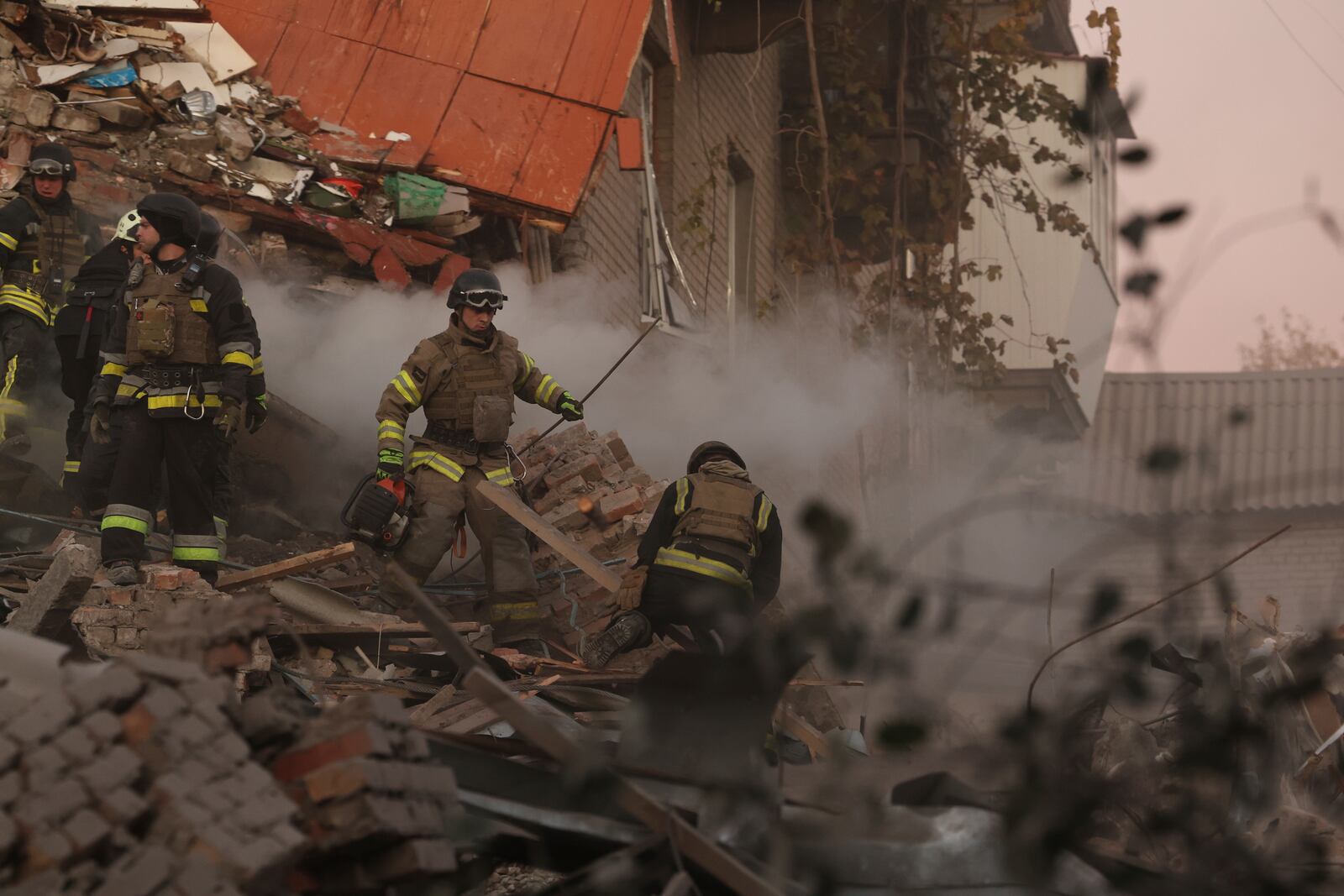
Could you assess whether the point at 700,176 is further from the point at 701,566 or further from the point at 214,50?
the point at 701,566

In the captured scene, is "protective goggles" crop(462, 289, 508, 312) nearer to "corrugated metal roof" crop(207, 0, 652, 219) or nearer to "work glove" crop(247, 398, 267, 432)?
"work glove" crop(247, 398, 267, 432)

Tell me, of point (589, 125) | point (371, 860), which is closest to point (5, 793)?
point (371, 860)

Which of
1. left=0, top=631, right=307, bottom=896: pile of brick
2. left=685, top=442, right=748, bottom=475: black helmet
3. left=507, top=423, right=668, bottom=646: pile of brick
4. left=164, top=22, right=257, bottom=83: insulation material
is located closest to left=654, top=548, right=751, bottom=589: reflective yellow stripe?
left=685, top=442, right=748, bottom=475: black helmet

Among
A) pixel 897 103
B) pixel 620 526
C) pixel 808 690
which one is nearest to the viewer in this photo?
pixel 808 690

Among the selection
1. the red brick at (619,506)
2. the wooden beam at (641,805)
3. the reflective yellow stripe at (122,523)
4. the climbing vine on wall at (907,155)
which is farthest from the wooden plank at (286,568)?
the climbing vine on wall at (907,155)

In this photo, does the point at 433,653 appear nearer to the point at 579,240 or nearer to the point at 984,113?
the point at 579,240

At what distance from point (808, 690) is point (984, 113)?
36.5ft

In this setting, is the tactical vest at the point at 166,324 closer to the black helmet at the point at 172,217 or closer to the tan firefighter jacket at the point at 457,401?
the black helmet at the point at 172,217

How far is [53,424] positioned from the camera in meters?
9.13

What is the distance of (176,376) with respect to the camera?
24.2 ft

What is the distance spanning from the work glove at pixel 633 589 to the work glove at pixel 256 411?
1880mm

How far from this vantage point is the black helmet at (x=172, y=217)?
7324 millimetres

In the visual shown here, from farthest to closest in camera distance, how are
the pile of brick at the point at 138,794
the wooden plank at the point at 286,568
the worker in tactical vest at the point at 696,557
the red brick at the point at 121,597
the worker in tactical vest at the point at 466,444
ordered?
the worker in tactical vest at the point at 466,444 < the wooden plank at the point at 286,568 < the worker in tactical vest at the point at 696,557 < the red brick at the point at 121,597 < the pile of brick at the point at 138,794

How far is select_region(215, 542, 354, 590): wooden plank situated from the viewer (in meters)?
7.56
